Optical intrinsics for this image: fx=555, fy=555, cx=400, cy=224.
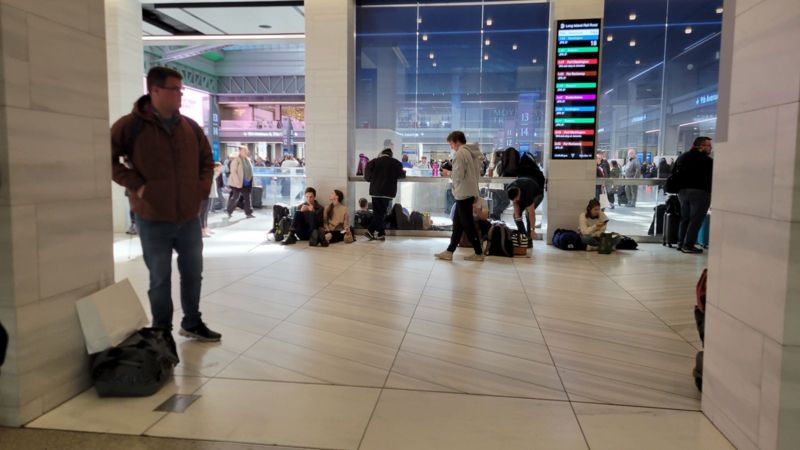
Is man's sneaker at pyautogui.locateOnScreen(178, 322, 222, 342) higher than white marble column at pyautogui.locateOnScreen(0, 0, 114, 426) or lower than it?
lower

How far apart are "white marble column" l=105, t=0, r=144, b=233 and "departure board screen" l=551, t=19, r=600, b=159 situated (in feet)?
26.0

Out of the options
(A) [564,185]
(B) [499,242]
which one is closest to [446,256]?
(B) [499,242]

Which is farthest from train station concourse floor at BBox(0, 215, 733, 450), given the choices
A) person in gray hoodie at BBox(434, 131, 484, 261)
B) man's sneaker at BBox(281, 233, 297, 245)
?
man's sneaker at BBox(281, 233, 297, 245)

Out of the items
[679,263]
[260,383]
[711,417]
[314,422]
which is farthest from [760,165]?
[679,263]

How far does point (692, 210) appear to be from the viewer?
28.9 ft

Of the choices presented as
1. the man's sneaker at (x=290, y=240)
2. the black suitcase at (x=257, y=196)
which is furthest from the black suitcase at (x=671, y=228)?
the black suitcase at (x=257, y=196)

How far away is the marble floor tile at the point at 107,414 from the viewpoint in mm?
2697

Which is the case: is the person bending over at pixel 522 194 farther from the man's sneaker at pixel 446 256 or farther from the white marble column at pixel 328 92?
the white marble column at pixel 328 92

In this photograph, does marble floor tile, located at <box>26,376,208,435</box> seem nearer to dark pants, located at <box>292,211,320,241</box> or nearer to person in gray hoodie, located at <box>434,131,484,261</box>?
person in gray hoodie, located at <box>434,131,484,261</box>

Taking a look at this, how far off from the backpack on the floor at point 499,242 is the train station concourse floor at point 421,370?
1560 millimetres

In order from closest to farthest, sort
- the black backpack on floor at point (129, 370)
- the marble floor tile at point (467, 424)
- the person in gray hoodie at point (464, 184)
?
the marble floor tile at point (467, 424) < the black backpack on floor at point (129, 370) < the person in gray hoodie at point (464, 184)

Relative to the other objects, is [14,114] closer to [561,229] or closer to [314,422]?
[314,422]

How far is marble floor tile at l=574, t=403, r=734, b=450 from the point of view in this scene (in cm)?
257

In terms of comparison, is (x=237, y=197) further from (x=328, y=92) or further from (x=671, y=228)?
(x=671, y=228)
